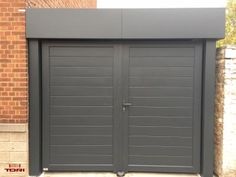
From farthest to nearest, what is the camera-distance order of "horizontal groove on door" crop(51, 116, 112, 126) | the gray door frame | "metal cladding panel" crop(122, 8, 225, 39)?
1. "horizontal groove on door" crop(51, 116, 112, 126)
2. the gray door frame
3. "metal cladding panel" crop(122, 8, 225, 39)

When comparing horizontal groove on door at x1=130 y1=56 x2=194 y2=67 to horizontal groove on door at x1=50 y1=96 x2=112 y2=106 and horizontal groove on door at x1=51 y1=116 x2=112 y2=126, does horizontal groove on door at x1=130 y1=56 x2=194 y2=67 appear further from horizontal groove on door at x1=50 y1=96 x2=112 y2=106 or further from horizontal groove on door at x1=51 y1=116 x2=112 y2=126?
horizontal groove on door at x1=51 y1=116 x2=112 y2=126

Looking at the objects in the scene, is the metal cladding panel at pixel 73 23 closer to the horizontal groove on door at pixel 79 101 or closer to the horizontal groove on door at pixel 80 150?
the horizontal groove on door at pixel 79 101

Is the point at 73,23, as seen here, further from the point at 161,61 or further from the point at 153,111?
the point at 153,111

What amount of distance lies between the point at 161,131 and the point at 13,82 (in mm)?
2908

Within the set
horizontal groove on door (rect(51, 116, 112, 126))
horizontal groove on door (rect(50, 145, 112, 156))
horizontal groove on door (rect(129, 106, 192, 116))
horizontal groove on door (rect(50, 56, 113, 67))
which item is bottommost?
horizontal groove on door (rect(50, 145, 112, 156))

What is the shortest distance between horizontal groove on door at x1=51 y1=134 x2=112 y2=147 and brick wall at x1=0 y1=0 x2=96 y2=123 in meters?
0.74

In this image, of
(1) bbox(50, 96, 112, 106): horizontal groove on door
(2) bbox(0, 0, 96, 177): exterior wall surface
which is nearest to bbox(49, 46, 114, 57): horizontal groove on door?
(2) bbox(0, 0, 96, 177): exterior wall surface

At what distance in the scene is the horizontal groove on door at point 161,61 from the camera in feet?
16.8

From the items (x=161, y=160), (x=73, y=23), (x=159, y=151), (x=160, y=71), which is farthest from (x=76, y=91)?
(x=161, y=160)

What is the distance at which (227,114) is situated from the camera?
193 inches

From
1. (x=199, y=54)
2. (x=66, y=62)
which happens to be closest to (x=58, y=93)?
(x=66, y=62)

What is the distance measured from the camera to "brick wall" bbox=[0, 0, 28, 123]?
4.84 metres

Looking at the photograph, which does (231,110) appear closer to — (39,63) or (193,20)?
(193,20)

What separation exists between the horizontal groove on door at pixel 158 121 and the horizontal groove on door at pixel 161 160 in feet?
2.09
